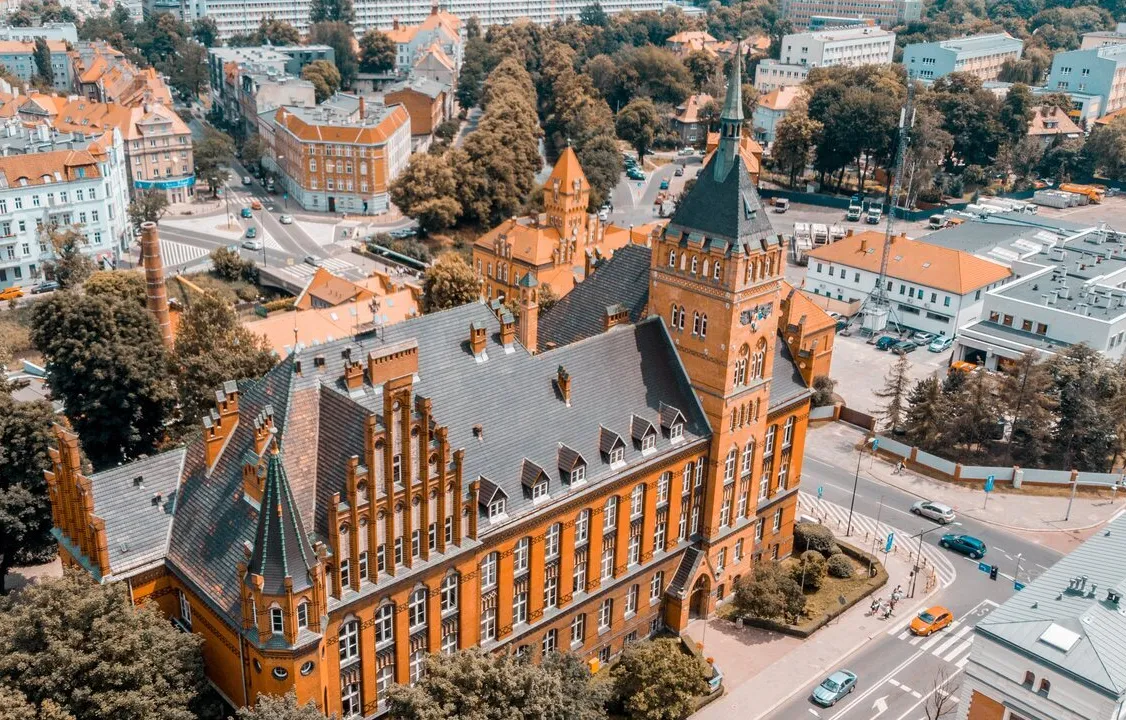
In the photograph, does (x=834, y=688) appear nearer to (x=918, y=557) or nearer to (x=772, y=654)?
(x=772, y=654)

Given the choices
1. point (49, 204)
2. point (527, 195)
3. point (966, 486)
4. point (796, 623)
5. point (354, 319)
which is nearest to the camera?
point (796, 623)

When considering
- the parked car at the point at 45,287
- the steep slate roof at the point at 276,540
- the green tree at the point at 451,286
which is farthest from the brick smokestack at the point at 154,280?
the steep slate roof at the point at 276,540

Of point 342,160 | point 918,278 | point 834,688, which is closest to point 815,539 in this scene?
point 834,688

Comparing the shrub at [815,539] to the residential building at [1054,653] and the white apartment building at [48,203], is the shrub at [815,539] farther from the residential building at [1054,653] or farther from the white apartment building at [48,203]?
the white apartment building at [48,203]

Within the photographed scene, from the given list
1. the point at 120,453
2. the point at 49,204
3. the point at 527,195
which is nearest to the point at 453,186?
the point at 527,195

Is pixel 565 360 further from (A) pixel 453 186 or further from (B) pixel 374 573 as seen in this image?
(A) pixel 453 186

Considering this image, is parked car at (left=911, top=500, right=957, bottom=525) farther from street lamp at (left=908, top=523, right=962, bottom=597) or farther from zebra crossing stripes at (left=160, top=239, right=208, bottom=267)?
zebra crossing stripes at (left=160, top=239, right=208, bottom=267)
